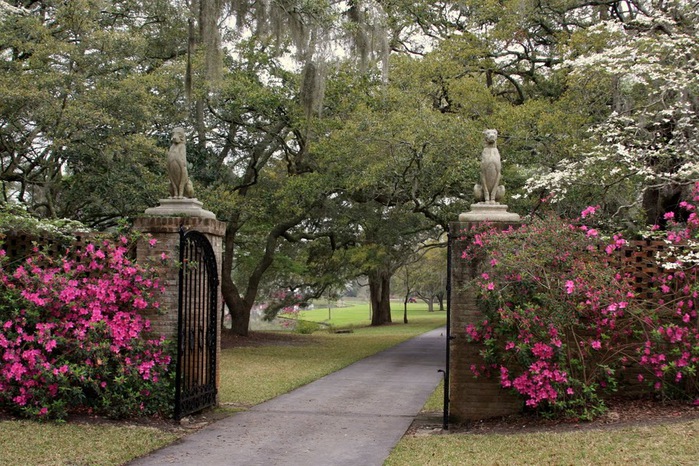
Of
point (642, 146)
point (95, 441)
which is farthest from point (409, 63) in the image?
point (95, 441)

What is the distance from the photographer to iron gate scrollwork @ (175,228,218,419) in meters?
8.27

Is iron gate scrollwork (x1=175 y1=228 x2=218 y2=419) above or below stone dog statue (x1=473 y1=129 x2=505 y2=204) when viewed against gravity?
below

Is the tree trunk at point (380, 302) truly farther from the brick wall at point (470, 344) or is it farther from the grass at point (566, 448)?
the grass at point (566, 448)

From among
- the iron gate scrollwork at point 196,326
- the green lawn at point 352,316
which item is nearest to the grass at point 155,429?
the iron gate scrollwork at point 196,326

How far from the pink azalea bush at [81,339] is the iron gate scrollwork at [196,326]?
0.27 metres

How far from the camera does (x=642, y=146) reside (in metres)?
11.4

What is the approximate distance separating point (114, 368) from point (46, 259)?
1530 mm

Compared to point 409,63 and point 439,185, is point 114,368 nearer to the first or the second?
point 439,185

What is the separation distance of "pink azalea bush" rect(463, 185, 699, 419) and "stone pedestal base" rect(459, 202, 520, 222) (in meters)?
0.31

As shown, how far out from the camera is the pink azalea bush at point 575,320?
25.0ft

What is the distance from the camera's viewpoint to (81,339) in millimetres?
7738

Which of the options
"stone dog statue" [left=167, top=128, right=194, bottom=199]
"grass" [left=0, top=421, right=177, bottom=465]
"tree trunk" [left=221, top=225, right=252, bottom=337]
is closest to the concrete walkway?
"grass" [left=0, top=421, right=177, bottom=465]

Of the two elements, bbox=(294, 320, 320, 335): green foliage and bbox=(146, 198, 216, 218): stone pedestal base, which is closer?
bbox=(146, 198, 216, 218): stone pedestal base

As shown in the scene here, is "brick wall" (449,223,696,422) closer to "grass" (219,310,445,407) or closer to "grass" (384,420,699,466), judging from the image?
"grass" (384,420,699,466)
